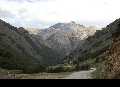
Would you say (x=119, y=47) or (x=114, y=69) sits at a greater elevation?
(x=119, y=47)

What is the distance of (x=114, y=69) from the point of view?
54.2m

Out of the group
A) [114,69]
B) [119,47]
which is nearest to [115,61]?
[114,69]
